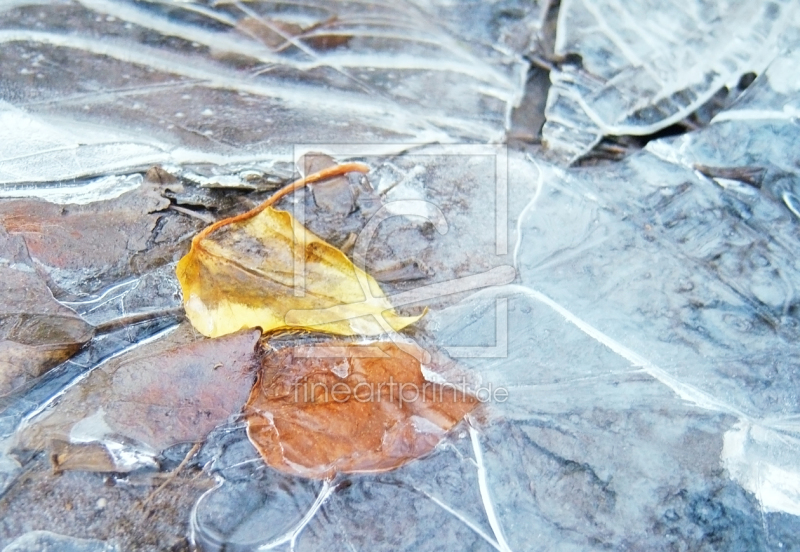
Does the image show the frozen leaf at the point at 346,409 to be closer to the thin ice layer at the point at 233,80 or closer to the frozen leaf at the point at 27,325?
the frozen leaf at the point at 27,325

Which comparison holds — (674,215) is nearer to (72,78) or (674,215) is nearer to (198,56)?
(198,56)

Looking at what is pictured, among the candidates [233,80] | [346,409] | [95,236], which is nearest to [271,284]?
[346,409]

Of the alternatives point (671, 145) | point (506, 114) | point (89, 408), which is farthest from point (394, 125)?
point (89, 408)

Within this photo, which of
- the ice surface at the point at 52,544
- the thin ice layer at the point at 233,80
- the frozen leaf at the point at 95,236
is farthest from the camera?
the thin ice layer at the point at 233,80

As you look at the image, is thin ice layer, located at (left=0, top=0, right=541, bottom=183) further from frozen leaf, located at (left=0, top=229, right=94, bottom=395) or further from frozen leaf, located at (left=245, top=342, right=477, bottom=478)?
frozen leaf, located at (left=245, top=342, right=477, bottom=478)

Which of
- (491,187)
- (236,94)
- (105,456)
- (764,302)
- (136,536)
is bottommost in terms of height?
(136,536)

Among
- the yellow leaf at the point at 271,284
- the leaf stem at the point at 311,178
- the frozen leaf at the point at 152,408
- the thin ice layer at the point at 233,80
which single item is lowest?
the frozen leaf at the point at 152,408

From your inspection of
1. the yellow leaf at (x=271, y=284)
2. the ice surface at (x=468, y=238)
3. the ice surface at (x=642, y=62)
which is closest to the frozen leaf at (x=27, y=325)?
the ice surface at (x=468, y=238)
